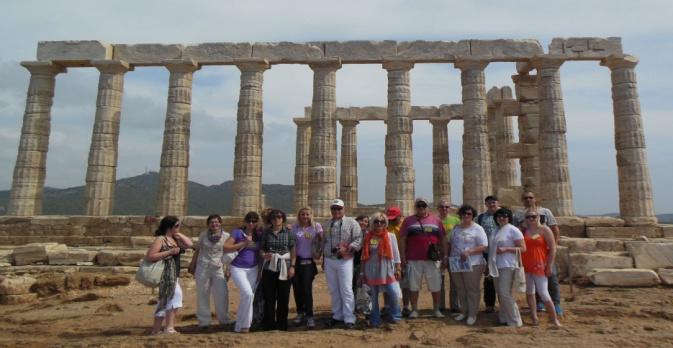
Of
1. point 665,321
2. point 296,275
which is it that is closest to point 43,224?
point 296,275

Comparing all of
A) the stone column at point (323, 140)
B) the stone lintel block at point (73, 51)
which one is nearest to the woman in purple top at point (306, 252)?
the stone column at point (323, 140)

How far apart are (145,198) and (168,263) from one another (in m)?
63.7

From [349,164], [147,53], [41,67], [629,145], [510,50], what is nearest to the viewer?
[629,145]

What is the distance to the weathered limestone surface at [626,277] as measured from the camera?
1009 cm

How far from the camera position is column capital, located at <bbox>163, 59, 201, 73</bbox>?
63.0ft

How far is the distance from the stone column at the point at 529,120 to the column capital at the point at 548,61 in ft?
9.26

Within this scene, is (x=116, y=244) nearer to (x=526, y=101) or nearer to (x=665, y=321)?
(x=665, y=321)

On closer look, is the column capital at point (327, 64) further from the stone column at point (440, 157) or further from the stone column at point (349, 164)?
the stone column at point (440, 157)

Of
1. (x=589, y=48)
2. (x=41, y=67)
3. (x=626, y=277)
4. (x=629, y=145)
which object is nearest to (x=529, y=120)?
(x=589, y=48)

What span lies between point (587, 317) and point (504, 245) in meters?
2.34

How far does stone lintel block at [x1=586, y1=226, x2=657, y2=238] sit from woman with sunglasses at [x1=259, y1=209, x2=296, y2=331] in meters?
14.3

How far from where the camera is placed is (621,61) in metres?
18.5

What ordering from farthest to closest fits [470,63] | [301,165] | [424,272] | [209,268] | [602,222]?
[301,165] → [470,63] → [602,222] → [424,272] → [209,268]

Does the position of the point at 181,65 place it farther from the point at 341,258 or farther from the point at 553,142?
the point at 553,142
